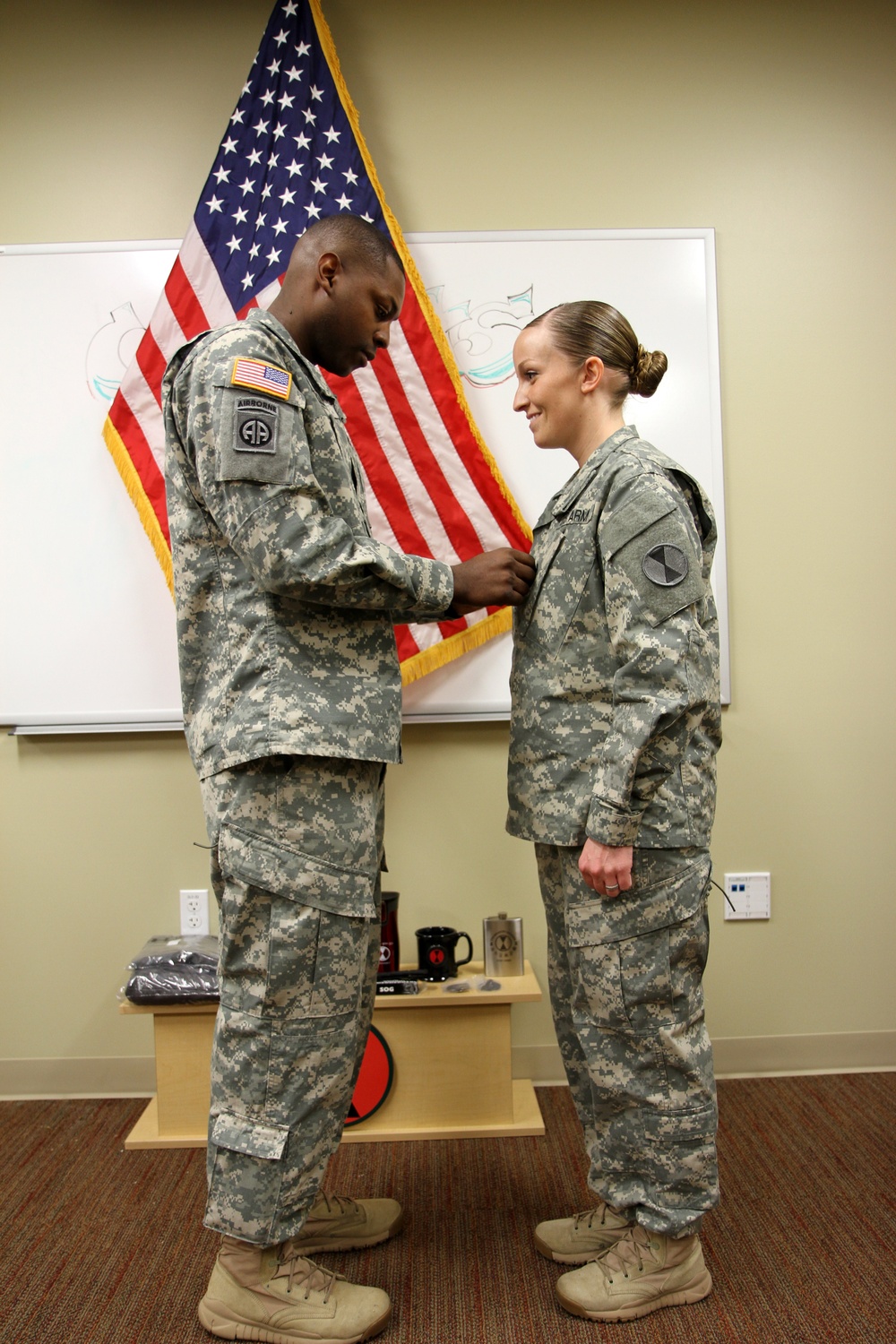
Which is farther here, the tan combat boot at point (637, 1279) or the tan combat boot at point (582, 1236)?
the tan combat boot at point (582, 1236)

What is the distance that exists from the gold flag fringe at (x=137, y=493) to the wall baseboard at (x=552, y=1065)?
1236mm

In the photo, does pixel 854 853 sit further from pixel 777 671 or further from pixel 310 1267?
pixel 310 1267

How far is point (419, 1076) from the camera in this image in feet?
7.03

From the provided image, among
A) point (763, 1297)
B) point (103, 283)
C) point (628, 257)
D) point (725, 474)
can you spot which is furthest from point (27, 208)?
point (763, 1297)

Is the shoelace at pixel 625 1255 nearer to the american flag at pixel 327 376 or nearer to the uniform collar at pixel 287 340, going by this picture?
the american flag at pixel 327 376

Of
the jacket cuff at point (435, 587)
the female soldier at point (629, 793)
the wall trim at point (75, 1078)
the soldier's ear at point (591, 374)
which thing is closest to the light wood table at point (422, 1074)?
the wall trim at point (75, 1078)

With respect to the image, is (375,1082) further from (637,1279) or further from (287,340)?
(287,340)

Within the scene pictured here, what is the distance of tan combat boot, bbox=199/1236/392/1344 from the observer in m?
1.43

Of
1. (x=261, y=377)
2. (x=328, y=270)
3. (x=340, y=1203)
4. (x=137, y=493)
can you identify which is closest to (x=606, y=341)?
(x=328, y=270)

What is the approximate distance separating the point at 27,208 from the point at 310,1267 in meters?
2.42

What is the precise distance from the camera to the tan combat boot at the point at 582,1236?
1.64 m

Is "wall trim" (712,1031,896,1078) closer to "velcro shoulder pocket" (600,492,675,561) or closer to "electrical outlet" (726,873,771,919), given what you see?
"electrical outlet" (726,873,771,919)

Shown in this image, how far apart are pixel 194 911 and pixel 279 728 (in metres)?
1.23

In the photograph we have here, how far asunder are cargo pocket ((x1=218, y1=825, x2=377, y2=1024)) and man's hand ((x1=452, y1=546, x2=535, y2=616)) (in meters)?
0.47
